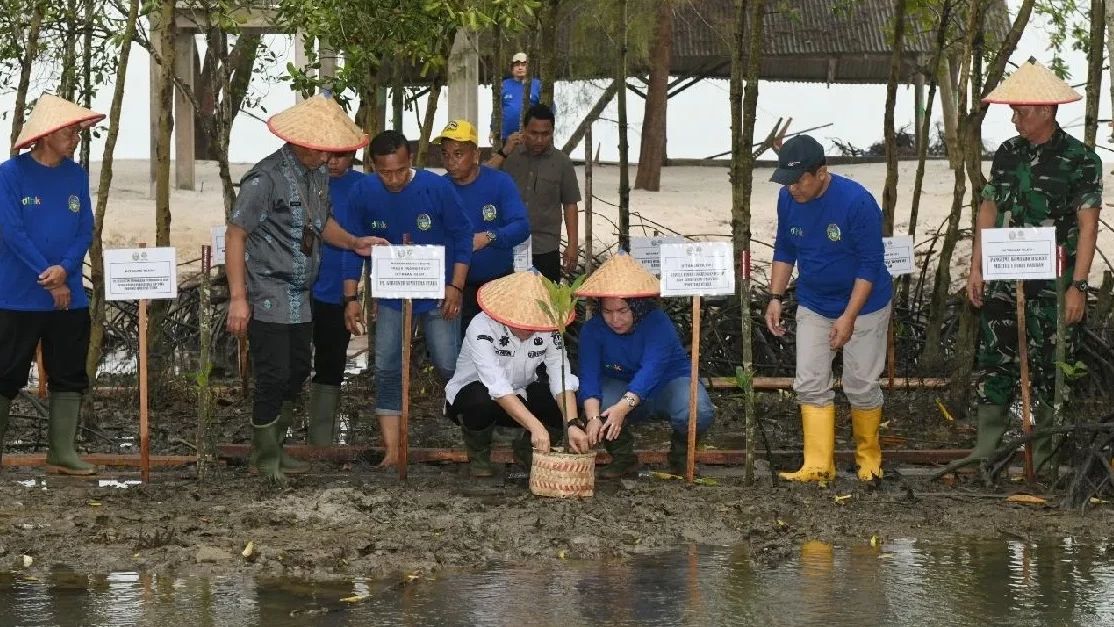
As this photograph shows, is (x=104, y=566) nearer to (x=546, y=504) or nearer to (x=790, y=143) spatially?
(x=546, y=504)

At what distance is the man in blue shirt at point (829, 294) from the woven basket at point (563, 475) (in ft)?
3.91

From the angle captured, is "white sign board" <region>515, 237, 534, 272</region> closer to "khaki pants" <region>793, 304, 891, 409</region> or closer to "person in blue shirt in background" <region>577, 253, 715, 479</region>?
"person in blue shirt in background" <region>577, 253, 715, 479</region>

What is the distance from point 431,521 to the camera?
7273mm

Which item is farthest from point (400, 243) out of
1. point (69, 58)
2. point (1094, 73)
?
point (69, 58)

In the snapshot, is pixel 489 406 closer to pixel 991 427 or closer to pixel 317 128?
pixel 317 128

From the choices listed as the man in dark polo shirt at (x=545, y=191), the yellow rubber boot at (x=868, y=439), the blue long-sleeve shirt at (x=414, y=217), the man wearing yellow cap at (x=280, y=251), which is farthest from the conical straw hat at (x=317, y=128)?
the yellow rubber boot at (x=868, y=439)

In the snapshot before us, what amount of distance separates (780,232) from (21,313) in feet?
12.0

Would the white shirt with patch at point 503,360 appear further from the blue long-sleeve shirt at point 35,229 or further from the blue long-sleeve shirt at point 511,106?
the blue long-sleeve shirt at point 511,106

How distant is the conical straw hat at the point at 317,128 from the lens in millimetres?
8133

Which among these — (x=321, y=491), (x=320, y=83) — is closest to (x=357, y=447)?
(x=321, y=491)

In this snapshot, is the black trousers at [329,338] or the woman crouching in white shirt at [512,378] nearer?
the woman crouching in white shirt at [512,378]

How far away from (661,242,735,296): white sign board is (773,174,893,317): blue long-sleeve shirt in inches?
15.4

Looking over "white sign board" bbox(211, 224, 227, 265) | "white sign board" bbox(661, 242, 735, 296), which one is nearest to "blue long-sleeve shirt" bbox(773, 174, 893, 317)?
"white sign board" bbox(661, 242, 735, 296)

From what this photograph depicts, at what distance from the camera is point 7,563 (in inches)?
257
